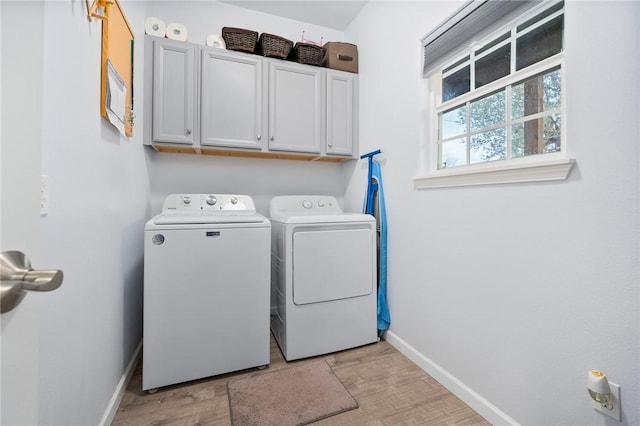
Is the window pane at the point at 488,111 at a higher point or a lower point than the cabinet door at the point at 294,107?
lower

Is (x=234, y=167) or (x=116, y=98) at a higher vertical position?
(x=116, y=98)

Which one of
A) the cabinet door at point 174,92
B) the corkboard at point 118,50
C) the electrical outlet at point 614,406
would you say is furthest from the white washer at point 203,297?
the electrical outlet at point 614,406

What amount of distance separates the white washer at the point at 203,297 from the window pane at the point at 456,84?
1.42 m

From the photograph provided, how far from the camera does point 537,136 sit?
1.24 m

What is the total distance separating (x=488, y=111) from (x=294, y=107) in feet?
4.76

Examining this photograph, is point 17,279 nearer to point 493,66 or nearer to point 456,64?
point 493,66

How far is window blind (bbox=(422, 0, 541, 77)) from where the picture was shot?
4.27 feet

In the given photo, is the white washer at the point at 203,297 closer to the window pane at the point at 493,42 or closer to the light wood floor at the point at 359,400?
the light wood floor at the point at 359,400

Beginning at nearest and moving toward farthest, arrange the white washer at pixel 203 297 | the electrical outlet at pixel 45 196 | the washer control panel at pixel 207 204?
1. the electrical outlet at pixel 45 196
2. the white washer at pixel 203 297
3. the washer control panel at pixel 207 204

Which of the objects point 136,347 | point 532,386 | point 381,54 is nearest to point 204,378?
point 136,347

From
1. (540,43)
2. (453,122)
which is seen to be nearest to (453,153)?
(453,122)

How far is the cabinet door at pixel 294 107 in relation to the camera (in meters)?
2.27

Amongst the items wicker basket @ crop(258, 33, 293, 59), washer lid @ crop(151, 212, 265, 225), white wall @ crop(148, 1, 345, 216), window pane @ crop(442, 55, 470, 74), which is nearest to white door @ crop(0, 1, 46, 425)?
washer lid @ crop(151, 212, 265, 225)

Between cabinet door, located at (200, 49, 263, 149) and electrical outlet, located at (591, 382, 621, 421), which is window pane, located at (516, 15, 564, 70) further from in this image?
cabinet door, located at (200, 49, 263, 149)
